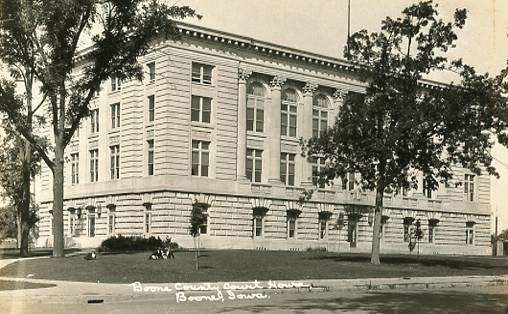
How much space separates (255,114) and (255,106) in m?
0.64

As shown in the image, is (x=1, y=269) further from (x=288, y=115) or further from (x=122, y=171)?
(x=288, y=115)

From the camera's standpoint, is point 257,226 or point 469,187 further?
point 469,187

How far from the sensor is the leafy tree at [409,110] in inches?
1283

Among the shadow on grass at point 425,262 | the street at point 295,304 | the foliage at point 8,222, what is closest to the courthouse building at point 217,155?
the shadow on grass at point 425,262

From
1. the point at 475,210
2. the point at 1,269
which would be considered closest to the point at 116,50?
the point at 1,269

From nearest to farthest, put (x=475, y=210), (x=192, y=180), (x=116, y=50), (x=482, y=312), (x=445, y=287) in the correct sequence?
(x=482, y=312), (x=445, y=287), (x=116, y=50), (x=192, y=180), (x=475, y=210)

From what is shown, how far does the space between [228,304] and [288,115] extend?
3887cm

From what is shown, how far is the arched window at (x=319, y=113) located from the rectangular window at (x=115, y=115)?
54.4 ft

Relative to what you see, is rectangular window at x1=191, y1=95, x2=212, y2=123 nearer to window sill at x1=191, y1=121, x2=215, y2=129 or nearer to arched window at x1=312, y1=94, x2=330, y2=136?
window sill at x1=191, y1=121, x2=215, y2=129

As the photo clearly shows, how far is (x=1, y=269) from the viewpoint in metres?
27.0

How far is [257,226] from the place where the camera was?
2007 inches

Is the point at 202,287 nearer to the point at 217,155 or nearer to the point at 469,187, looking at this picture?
the point at 217,155

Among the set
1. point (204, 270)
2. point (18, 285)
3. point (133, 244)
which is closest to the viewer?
point (18, 285)

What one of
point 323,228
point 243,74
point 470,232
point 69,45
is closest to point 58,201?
point 69,45
